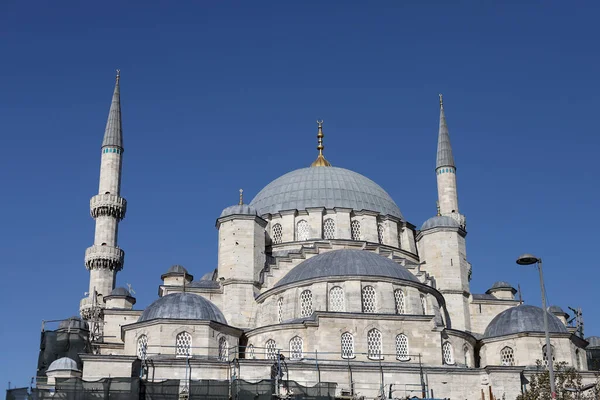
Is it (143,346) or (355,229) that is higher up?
(355,229)

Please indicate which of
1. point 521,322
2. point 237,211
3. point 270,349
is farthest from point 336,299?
point 521,322

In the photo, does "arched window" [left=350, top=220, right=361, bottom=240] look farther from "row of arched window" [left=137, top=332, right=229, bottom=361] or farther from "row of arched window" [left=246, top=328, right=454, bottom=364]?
"row of arched window" [left=137, top=332, right=229, bottom=361]

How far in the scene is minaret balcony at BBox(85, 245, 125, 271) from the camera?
130 feet

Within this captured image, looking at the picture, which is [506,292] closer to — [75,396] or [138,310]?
[138,310]

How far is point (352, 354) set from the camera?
2925 centimetres

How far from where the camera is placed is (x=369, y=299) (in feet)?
101

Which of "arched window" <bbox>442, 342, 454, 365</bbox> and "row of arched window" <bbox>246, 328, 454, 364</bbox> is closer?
"row of arched window" <bbox>246, 328, 454, 364</bbox>

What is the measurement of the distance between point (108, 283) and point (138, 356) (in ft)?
37.7

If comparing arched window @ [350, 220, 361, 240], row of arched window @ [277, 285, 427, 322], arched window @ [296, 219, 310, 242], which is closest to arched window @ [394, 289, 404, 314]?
row of arched window @ [277, 285, 427, 322]

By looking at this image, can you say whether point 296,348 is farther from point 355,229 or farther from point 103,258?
point 103,258

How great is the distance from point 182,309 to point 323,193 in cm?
1216

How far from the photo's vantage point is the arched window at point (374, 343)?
1153 inches

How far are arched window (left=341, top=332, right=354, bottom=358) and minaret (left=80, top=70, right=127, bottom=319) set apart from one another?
13.5 meters

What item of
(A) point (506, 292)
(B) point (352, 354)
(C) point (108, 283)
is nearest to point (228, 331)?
(B) point (352, 354)
